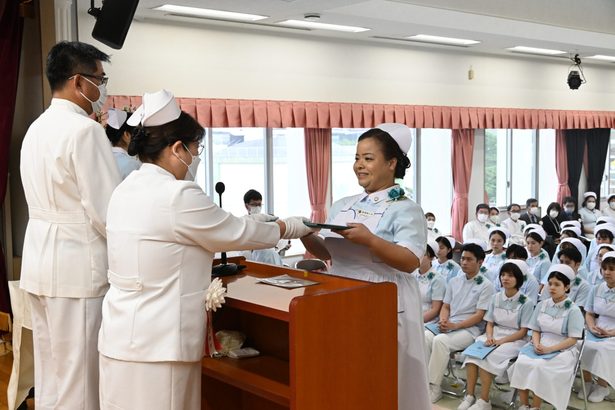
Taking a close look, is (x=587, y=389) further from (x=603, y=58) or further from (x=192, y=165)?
(x=603, y=58)

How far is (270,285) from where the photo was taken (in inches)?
101

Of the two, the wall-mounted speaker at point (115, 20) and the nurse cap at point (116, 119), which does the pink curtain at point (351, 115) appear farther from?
the nurse cap at point (116, 119)

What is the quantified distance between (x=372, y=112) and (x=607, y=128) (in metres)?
6.32

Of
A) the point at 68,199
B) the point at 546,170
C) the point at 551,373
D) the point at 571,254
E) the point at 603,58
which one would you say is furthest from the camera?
the point at 546,170

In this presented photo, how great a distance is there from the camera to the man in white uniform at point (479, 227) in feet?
34.1

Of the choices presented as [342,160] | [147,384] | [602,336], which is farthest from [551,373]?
[342,160]

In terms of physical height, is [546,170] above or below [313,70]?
below

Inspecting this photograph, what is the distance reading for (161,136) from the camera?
2293 mm

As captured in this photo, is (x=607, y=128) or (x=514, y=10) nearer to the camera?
(x=514, y=10)

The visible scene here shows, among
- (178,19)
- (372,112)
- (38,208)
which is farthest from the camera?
(372,112)

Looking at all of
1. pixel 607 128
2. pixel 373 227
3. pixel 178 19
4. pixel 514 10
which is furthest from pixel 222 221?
pixel 607 128

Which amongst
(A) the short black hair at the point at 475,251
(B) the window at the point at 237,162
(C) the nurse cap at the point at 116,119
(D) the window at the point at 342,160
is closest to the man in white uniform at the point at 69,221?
(C) the nurse cap at the point at 116,119

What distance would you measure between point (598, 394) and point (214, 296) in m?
4.10

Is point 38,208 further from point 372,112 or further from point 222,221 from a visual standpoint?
point 372,112
